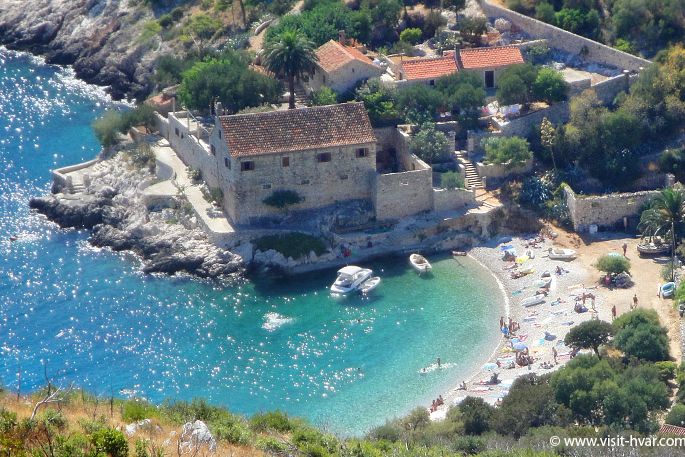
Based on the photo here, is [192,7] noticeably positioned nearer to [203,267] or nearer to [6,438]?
[203,267]

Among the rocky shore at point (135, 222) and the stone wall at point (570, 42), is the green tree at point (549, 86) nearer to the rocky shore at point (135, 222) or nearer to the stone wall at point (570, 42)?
the stone wall at point (570, 42)

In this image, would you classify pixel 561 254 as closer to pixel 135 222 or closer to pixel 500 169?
pixel 500 169

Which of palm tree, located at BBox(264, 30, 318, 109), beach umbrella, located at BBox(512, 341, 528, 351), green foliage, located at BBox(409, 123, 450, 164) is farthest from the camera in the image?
palm tree, located at BBox(264, 30, 318, 109)

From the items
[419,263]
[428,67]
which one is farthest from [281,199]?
[428,67]

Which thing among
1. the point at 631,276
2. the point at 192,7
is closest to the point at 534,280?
the point at 631,276

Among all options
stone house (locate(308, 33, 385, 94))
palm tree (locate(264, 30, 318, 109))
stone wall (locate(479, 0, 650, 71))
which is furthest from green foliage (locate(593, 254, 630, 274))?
palm tree (locate(264, 30, 318, 109))

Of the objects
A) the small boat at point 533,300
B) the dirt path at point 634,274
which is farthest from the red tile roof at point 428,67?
the small boat at point 533,300

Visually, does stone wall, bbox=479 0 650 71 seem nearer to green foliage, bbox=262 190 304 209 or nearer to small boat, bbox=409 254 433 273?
small boat, bbox=409 254 433 273

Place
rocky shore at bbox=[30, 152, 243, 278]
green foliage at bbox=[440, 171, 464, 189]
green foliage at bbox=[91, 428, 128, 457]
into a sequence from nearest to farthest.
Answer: green foliage at bbox=[91, 428, 128, 457], rocky shore at bbox=[30, 152, 243, 278], green foliage at bbox=[440, 171, 464, 189]
